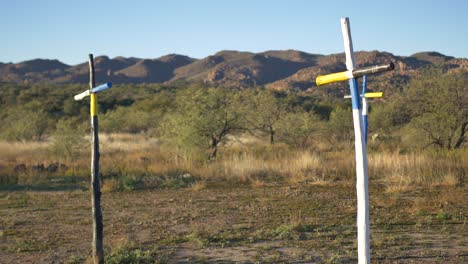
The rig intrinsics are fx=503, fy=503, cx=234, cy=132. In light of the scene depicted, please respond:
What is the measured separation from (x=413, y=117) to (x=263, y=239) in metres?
13.1

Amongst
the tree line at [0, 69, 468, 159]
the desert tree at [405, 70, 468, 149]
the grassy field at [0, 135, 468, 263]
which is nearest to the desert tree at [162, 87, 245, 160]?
the tree line at [0, 69, 468, 159]

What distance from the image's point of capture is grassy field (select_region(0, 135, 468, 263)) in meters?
7.60

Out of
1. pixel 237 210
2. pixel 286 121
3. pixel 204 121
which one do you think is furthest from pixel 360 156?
pixel 286 121

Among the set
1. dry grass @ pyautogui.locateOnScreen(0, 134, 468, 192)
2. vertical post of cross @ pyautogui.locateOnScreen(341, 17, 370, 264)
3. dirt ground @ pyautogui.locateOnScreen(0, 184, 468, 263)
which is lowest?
dirt ground @ pyautogui.locateOnScreen(0, 184, 468, 263)

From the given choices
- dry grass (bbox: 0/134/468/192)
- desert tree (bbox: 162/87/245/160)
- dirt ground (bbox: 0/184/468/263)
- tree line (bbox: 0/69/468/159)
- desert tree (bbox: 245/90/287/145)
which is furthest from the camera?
desert tree (bbox: 245/90/287/145)

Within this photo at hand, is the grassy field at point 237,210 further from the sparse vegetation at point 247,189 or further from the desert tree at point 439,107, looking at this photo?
the desert tree at point 439,107

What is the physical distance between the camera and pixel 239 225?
377 inches

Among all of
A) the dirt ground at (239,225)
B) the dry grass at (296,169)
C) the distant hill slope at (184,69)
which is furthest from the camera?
the distant hill slope at (184,69)

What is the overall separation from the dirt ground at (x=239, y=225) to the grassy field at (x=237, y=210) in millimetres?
25

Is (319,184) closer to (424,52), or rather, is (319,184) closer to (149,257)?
(149,257)

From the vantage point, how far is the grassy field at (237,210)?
24.9ft

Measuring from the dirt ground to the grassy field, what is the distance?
1.0 inches

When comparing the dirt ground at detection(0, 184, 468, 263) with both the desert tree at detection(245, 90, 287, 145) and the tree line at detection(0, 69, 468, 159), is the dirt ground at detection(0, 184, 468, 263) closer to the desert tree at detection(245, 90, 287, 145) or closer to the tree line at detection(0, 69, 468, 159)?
the tree line at detection(0, 69, 468, 159)

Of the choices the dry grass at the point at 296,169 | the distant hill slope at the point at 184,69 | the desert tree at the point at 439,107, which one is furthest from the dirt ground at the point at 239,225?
the distant hill slope at the point at 184,69
